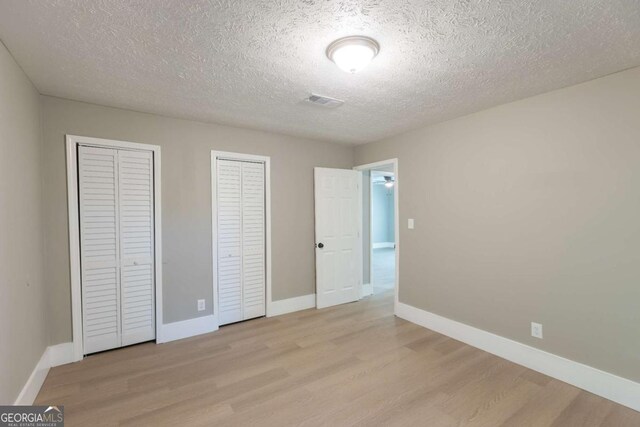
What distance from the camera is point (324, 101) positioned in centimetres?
276

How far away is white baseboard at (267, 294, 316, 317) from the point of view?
13.1 feet

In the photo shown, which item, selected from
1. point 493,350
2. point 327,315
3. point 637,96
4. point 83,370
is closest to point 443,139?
point 637,96

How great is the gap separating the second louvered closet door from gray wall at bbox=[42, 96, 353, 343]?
0.54 feet

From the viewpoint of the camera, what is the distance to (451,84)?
2.41 metres

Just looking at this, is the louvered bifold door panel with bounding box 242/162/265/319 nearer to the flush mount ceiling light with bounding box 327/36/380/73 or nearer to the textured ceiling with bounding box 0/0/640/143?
the textured ceiling with bounding box 0/0/640/143

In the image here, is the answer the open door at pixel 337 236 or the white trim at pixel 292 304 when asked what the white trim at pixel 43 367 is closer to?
the white trim at pixel 292 304

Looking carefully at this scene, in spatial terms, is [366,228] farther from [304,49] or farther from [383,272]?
[304,49]

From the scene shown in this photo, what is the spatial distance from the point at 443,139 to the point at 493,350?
7.55 feet

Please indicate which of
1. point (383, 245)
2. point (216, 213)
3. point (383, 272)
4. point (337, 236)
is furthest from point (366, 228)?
point (383, 245)

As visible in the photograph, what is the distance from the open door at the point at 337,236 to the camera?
4.31 metres

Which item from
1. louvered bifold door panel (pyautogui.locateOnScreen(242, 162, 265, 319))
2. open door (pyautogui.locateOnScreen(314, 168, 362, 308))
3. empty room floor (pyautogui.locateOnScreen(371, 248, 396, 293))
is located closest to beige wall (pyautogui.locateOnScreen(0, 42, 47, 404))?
louvered bifold door panel (pyautogui.locateOnScreen(242, 162, 265, 319))

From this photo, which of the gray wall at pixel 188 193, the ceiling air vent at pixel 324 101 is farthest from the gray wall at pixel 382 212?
the ceiling air vent at pixel 324 101

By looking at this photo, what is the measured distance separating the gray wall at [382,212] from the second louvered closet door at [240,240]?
7.67 meters

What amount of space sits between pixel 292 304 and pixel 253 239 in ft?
3.59
